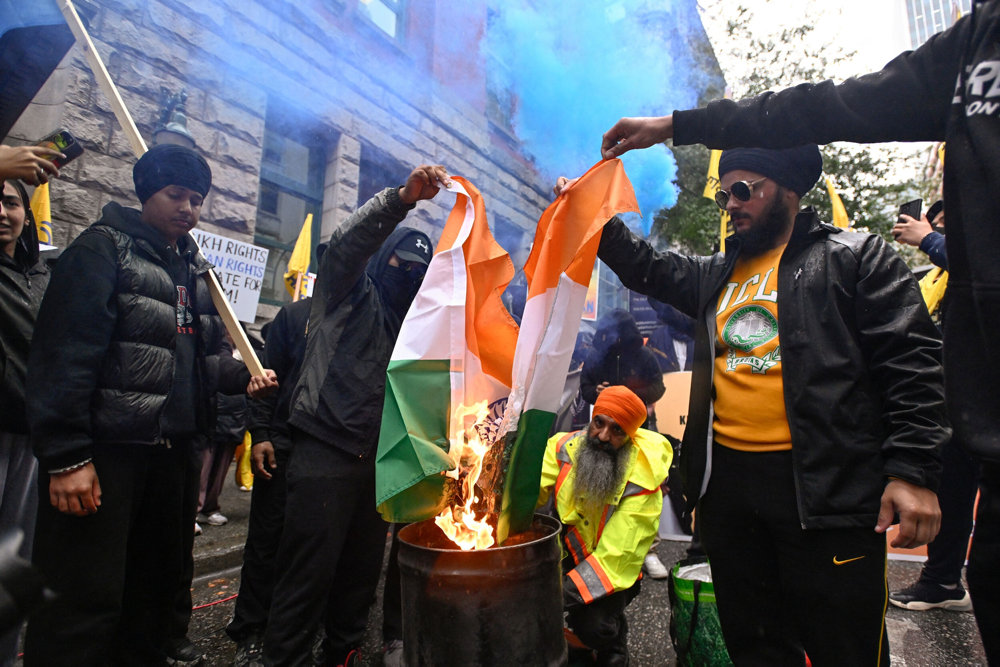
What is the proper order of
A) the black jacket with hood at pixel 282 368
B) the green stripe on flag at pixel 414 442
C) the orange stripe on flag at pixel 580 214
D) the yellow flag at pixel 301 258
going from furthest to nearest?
the yellow flag at pixel 301 258 → the black jacket with hood at pixel 282 368 → the orange stripe on flag at pixel 580 214 → the green stripe on flag at pixel 414 442

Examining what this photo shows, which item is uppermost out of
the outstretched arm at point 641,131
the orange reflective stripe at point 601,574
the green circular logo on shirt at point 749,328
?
the outstretched arm at point 641,131

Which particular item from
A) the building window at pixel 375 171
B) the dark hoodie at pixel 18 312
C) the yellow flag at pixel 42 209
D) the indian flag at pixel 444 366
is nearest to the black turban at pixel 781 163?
the indian flag at pixel 444 366

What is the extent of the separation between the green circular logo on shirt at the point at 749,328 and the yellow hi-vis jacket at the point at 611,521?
132 cm

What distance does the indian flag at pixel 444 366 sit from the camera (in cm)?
179

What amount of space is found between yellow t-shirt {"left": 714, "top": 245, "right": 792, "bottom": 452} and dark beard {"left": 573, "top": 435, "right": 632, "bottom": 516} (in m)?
1.15

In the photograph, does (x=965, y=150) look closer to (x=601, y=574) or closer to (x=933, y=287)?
(x=601, y=574)

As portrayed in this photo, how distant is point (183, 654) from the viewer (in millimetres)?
2840

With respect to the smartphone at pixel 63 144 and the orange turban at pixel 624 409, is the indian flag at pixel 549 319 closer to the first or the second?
the orange turban at pixel 624 409

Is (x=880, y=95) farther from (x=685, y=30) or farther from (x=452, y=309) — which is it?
(x=685, y=30)

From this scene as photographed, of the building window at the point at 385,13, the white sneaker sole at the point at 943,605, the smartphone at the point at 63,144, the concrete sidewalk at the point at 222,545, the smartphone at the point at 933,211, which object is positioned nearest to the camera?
the smartphone at the point at 63,144

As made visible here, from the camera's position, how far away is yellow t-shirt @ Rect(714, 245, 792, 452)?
6.22 feet

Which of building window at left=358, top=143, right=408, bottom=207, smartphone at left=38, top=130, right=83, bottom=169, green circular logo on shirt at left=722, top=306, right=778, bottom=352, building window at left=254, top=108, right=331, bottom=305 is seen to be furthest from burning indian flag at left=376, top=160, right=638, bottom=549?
building window at left=358, top=143, right=408, bottom=207

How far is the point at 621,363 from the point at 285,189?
4.59 m

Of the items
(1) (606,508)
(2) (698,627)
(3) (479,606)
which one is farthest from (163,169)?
(2) (698,627)
